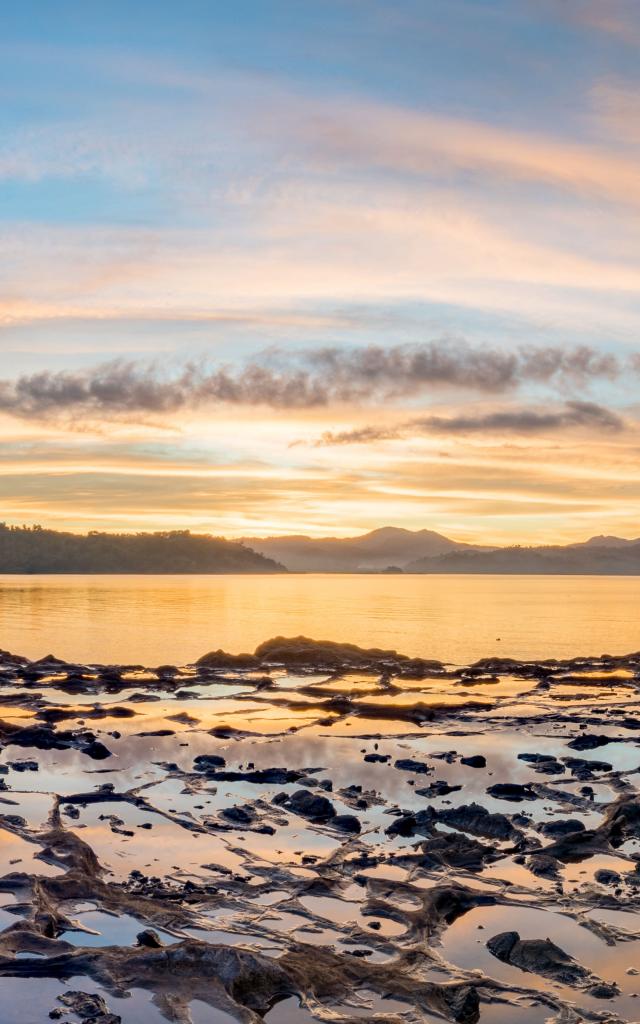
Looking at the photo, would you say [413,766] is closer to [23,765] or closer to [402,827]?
[402,827]

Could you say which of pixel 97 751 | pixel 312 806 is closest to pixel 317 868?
pixel 312 806

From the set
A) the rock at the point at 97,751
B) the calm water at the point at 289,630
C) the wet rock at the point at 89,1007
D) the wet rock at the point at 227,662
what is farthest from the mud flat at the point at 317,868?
the calm water at the point at 289,630

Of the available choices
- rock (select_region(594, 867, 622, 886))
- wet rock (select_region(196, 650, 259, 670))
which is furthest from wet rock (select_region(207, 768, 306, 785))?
wet rock (select_region(196, 650, 259, 670))

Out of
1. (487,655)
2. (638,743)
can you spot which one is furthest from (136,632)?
(638,743)

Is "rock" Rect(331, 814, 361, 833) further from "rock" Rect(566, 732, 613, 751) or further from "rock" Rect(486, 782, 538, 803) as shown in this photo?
"rock" Rect(566, 732, 613, 751)

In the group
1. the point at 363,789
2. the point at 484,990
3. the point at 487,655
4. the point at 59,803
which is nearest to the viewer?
the point at 484,990

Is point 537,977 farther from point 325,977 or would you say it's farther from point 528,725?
point 528,725

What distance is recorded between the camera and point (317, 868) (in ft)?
44.7

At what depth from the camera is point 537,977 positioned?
398 inches

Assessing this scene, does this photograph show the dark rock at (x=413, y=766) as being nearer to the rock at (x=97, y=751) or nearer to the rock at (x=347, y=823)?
the rock at (x=347, y=823)

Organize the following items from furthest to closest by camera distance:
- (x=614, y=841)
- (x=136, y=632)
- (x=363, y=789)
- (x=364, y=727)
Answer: (x=136, y=632) < (x=364, y=727) < (x=363, y=789) < (x=614, y=841)

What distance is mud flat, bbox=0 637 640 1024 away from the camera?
32.0ft

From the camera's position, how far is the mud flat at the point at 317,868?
9.76 metres

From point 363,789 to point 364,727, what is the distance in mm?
8476
